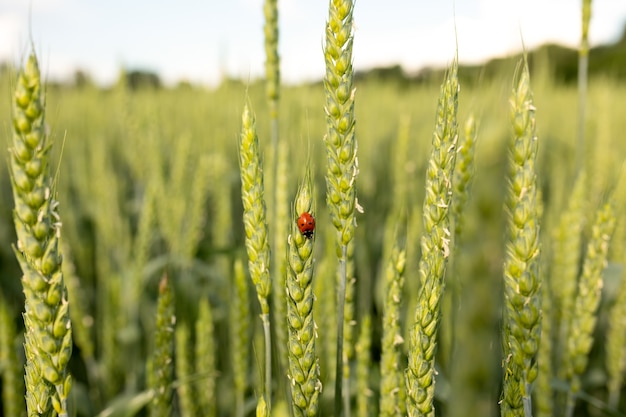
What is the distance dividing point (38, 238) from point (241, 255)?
0.74 meters

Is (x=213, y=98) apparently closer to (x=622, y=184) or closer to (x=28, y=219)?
(x=622, y=184)

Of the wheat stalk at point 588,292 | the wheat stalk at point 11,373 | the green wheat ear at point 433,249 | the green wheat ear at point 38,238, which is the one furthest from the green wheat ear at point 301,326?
the wheat stalk at point 11,373

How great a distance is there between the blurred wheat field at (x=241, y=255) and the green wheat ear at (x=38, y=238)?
0.03 m

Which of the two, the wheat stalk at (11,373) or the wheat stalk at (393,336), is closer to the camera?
the wheat stalk at (393,336)

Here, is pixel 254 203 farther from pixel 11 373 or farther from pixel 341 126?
pixel 11 373

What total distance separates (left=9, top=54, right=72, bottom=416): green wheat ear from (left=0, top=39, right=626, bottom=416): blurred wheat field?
0.03m

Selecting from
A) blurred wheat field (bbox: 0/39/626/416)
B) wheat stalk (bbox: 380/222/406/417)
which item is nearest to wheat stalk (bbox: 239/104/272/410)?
blurred wheat field (bbox: 0/39/626/416)

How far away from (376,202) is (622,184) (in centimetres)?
198

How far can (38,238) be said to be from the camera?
1.68 feet

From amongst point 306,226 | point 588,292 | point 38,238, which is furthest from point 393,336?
point 38,238

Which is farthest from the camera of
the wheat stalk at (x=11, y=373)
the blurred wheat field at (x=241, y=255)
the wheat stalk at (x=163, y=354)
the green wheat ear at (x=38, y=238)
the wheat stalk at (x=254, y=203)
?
the wheat stalk at (x=11, y=373)

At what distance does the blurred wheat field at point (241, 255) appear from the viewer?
13.0 inches

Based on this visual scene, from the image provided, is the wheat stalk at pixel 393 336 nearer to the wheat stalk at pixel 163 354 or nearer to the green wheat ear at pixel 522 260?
the green wheat ear at pixel 522 260

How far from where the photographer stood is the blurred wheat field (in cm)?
33
